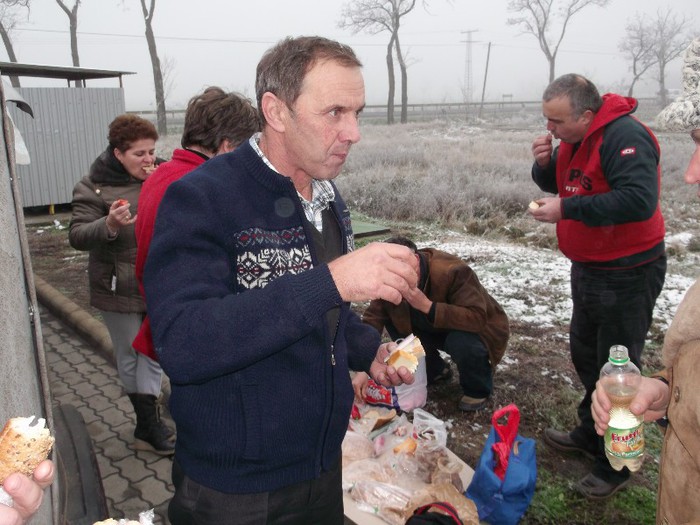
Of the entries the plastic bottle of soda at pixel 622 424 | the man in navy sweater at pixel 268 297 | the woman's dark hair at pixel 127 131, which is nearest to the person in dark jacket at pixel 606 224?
the plastic bottle of soda at pixel 622 424

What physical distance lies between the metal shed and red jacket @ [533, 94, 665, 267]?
12.4 m

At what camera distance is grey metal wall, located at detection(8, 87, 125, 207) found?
1355cm

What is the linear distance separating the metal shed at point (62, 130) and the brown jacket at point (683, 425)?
13.8 metres

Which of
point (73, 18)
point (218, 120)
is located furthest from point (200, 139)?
point (73, 18)

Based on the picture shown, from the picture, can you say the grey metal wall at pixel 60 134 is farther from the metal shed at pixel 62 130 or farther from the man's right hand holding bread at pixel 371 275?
the man's right hand holding bread at pixel 371 275

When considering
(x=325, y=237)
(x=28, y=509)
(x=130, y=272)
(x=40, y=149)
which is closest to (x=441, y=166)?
(x=40, y=149)

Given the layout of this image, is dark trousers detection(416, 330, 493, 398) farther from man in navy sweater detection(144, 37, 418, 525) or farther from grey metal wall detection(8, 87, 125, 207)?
grey metal wall detection(8, 87, 125, 207)

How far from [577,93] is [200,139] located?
2253 mm

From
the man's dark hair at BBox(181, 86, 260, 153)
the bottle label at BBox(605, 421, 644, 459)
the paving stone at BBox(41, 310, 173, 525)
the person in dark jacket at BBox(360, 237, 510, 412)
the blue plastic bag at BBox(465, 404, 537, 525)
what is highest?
the man's dark hair at BBox(181, 86, 260, 153)

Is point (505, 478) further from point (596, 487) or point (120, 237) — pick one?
point (120, 237)

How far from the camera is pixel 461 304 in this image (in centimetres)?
443

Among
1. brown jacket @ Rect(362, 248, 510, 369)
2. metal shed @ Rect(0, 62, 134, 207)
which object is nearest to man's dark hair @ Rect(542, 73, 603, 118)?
brown jacket @ Rect(362, 248, 510, 369)

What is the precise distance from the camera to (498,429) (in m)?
3.28

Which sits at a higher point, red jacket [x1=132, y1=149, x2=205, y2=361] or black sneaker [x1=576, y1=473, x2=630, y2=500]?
red jacket [x1=132, y1=149, x2=205, y2=361]
